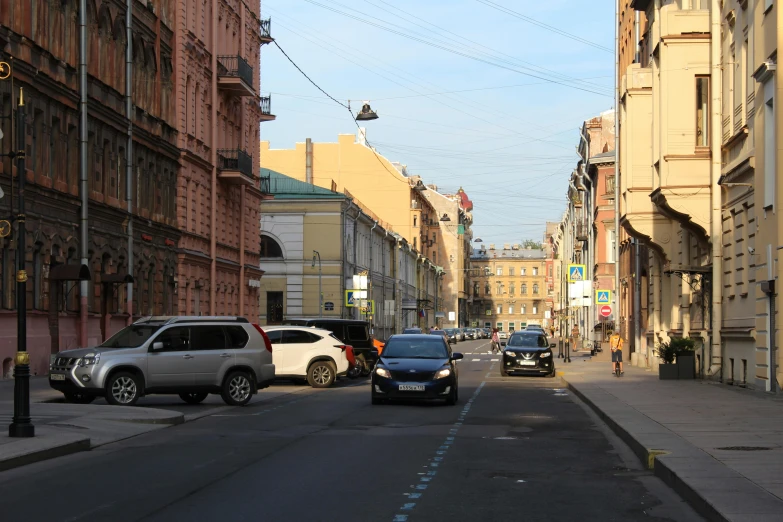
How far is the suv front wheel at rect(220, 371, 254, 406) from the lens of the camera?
915 inches

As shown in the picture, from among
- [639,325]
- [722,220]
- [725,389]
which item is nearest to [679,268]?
[722,220]

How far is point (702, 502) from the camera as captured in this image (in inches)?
392

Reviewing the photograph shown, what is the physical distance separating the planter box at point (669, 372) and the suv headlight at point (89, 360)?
55.6 ft

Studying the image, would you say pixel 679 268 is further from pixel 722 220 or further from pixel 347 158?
pixel 347 158

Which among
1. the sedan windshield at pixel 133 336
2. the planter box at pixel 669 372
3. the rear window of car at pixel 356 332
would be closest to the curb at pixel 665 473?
the sedan windshield at pixel 133 336

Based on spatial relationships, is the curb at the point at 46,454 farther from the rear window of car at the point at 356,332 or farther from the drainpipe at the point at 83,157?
the rear window of car at the point at 356,332

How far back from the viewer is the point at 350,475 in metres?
12.3

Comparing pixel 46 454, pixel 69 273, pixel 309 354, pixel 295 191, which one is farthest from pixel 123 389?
pixel 295 191

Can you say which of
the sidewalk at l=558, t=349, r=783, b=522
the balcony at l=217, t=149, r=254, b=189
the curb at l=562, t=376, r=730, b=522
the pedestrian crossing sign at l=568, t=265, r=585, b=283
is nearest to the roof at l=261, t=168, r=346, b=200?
the balcony at l=217, t=149, r=254, b=189

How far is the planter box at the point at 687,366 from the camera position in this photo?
32031 millimetres

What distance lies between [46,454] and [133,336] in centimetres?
896

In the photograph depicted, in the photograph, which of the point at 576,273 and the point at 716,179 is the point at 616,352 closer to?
the point at 716,179

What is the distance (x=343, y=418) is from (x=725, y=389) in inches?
421

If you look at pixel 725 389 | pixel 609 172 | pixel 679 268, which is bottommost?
pixel 725 389
